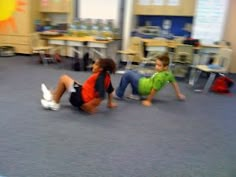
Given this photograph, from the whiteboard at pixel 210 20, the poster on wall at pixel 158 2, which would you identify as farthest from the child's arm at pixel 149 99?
the poster on wall at pixel 158 2

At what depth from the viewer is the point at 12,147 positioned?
7.46 ft

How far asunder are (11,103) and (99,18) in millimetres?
3821

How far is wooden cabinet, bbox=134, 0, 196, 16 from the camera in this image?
559cm

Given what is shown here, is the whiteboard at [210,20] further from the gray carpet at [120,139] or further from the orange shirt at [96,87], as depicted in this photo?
the orange shirt at [96,87]

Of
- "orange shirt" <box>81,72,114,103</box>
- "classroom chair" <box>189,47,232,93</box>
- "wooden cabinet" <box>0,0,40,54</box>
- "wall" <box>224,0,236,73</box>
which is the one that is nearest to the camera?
"orange shirt" <box>81,72,114,103</box>

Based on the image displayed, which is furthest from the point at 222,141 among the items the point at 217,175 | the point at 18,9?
the point at 18,9

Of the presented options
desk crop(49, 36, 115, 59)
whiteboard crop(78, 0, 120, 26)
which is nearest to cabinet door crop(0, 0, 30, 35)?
whiteboard crop(78, 0, 120, 26)

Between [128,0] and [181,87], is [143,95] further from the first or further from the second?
[128,0]

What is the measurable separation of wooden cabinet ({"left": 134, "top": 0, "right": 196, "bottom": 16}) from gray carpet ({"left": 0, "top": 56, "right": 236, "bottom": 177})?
8.35ft

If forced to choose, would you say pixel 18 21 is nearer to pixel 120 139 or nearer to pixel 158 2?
pixel 158 2

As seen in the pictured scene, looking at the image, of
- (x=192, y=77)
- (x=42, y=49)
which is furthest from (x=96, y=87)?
(x=42, y=49)

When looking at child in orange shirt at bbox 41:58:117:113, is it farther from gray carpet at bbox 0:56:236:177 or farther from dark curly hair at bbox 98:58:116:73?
gray carpet at bbox 0:56:236:177

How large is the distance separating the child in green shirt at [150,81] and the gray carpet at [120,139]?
0.59ft

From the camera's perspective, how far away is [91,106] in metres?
3.05
